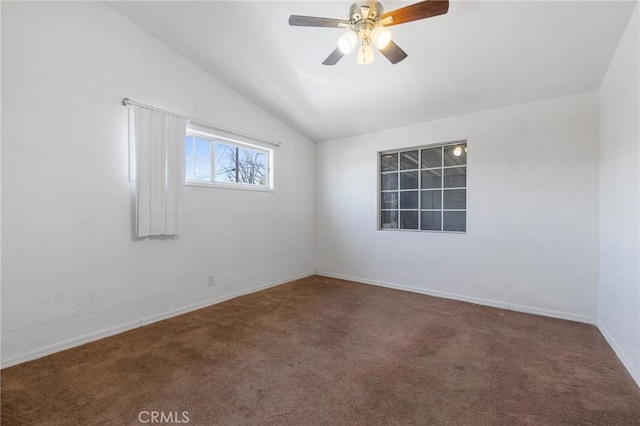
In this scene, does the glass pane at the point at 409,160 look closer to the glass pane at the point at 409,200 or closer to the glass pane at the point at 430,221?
the glass pane at the point at 409,200

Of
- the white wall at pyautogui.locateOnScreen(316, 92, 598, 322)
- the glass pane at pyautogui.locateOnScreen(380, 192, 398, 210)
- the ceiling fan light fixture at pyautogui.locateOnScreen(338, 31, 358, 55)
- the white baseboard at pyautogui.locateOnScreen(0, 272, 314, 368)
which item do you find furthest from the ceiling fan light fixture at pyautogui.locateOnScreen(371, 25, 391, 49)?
the white baseboard at pyautogui.locateOnScreen(0, 272, 314, 368)

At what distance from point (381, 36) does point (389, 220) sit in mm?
2826

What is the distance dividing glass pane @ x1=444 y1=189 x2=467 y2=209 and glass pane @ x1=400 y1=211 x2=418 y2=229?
0.46 m

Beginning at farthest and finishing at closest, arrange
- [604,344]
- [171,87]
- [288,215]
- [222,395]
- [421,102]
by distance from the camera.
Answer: [288,215]
[421,102]
[171,87]
[604,344]
[222,395]

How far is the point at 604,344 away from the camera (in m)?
2.43

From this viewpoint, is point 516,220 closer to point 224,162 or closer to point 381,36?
point 381,36

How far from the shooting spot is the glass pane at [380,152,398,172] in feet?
14.3

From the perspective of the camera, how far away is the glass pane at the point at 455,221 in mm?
3693

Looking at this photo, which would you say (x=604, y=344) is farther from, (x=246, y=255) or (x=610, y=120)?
(x=246, y=255)

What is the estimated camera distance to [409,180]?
4191 millimetres

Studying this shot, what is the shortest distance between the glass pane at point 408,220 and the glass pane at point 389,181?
437 mm

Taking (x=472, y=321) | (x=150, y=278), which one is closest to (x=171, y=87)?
(x=150, y=278)

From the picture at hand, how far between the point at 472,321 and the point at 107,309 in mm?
3553

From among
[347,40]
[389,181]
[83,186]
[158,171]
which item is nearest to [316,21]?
[347,40]
